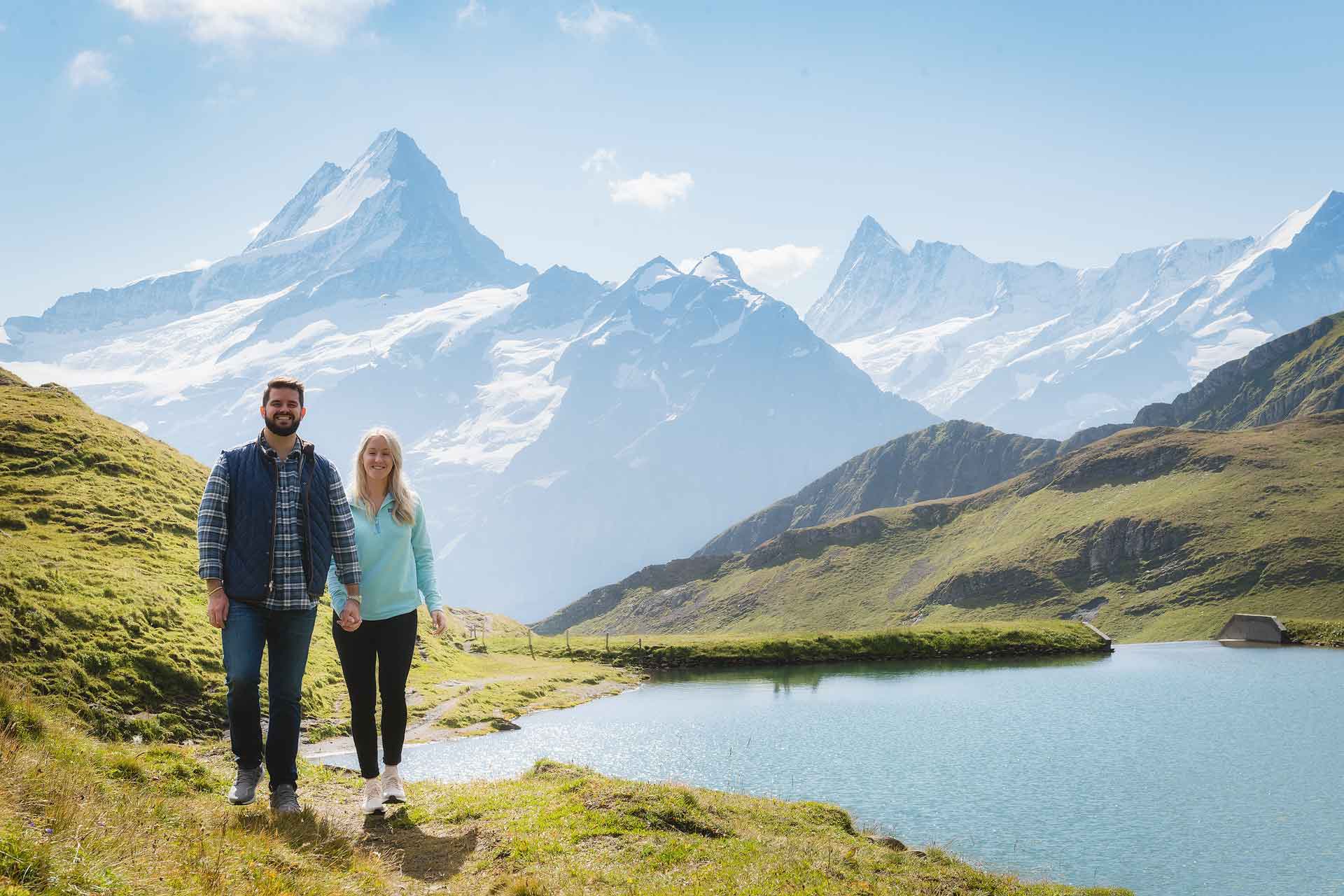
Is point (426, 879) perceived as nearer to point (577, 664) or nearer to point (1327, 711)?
point (1327, 711)

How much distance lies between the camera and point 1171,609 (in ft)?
457

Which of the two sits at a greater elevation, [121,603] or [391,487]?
[391,487]

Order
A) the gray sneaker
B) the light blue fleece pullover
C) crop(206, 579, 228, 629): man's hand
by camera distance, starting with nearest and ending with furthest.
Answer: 1. crop(206, 579, 228, 629): man's hand
2. the gray sneaker
3. the light blue fleece pullover

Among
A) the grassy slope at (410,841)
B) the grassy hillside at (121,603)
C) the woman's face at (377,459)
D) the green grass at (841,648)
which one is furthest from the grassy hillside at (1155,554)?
the woman's face at (377,459)

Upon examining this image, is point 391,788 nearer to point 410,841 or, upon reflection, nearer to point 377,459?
point 410,841

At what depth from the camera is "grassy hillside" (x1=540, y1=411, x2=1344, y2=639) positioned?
133750 mm

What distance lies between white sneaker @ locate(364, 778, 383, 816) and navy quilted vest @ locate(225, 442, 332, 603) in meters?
3.48

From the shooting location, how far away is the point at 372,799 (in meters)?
12.6

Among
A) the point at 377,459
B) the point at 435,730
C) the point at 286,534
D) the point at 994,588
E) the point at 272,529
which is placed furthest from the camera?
the point at 994,588

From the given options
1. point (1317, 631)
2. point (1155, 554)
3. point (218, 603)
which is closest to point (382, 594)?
point (218, 603)

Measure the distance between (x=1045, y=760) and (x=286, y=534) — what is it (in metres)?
33.9

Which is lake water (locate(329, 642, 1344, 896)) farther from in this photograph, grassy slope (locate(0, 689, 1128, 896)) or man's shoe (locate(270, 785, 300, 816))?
man's shoe (locate(270, 785, 300, 816))

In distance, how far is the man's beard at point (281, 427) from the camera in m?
11.0

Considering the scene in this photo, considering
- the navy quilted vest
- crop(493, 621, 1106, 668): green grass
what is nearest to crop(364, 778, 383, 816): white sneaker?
the navy quilted vest
